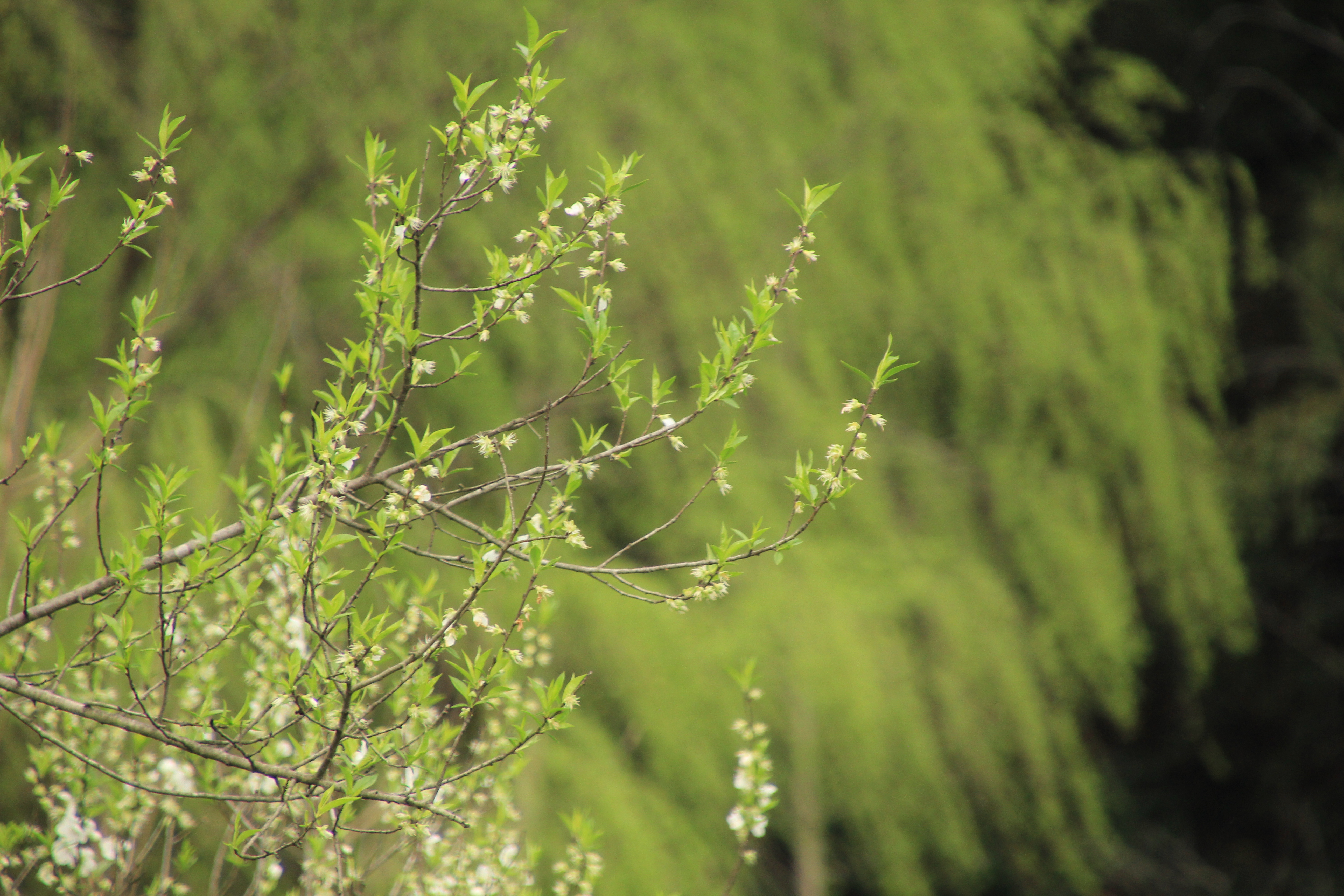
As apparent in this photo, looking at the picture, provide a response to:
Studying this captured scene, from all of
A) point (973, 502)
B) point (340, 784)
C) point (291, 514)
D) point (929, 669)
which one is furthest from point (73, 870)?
point (973, 502)

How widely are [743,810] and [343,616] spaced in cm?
80

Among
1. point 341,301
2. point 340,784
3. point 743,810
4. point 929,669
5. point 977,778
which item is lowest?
point 340,784

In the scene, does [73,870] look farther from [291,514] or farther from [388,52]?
[388,52]

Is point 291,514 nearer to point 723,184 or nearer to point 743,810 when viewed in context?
point 743,810

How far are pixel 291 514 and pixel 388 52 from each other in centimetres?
206

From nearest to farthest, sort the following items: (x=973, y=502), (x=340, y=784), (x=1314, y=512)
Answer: (x=340, y=784), (x=973, y=502), (x=1314, y=512)

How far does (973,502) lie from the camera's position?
332 centimetres

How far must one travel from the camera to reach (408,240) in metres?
1.03

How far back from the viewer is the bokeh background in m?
2.49

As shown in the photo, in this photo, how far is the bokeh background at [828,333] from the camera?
2.49 m

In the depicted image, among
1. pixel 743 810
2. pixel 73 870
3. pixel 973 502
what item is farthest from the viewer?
pixel 973 502

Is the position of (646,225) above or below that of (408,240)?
above

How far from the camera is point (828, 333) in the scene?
3055mm

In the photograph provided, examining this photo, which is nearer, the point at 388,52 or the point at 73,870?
the point at 73,870
